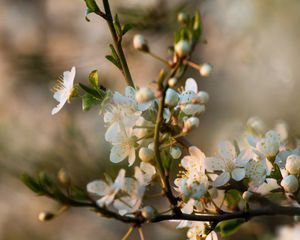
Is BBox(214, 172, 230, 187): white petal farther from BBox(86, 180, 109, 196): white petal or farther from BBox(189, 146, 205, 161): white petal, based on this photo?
BBox(86, 180, 109, 196): white petal

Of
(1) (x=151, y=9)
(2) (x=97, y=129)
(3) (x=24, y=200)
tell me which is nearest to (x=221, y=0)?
(1) (x=151, y=9)

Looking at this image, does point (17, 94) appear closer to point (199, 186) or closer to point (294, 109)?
point (294, 109)

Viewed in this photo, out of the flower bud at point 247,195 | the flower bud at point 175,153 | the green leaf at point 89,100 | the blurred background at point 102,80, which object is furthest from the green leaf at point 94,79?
the blurred background at point 102,80

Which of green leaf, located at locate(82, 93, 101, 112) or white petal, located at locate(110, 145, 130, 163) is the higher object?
green leaf, located at locate(82, 93, 101, 112)

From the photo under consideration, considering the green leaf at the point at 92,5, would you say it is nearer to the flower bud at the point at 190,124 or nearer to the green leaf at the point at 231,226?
the flower bud at the point at 190,124

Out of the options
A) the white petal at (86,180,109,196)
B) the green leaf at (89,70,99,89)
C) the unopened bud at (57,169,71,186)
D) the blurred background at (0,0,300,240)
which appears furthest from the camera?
the blurred background at (0,0,300,240)

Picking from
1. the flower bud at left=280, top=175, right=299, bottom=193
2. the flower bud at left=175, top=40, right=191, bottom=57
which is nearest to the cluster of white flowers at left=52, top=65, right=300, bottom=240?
the flower bud at left=280, top=175, right=299, bottom=193
